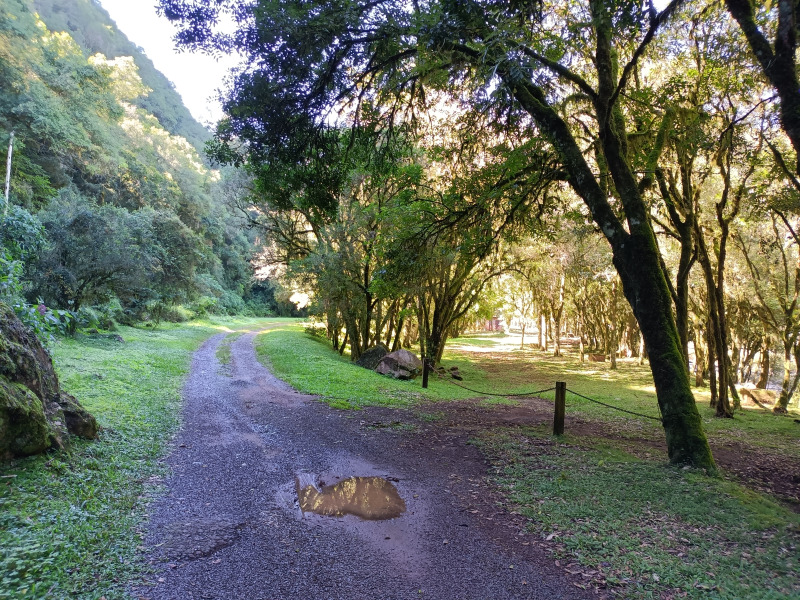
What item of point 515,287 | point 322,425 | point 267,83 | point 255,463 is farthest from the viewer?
point 515,287

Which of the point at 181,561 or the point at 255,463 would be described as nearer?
the point at 181,561

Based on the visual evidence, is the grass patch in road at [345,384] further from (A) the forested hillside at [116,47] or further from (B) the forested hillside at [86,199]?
(A) the forested hillside at [116,47]

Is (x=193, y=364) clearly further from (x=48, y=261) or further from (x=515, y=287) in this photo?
(x=515, y=287)

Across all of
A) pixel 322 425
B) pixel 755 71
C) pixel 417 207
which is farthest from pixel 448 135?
pixel 322 425

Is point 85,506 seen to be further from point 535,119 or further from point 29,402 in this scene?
point 535,119

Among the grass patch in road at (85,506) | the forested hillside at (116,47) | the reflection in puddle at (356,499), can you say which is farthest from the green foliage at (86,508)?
the forested hillside at (116,47)

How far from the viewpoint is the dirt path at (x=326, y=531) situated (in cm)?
342

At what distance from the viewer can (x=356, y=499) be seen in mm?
5062

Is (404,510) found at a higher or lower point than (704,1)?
lower

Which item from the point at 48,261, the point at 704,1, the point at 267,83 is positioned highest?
the point at 704,1

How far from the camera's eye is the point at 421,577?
360 cm

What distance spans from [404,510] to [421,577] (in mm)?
1234

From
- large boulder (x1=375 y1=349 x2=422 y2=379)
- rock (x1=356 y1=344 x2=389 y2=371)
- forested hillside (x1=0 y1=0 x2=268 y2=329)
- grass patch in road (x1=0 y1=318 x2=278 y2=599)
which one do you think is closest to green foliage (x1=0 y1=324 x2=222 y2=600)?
grass patch in road (x1=0 y1=318 x2=278 y2=599)

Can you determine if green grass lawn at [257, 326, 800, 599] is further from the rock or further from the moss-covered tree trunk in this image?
the rock
